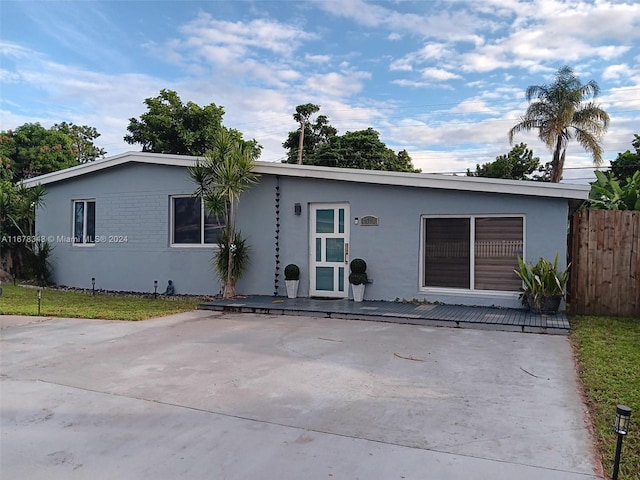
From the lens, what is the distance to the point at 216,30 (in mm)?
12188

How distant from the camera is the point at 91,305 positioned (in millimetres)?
10625

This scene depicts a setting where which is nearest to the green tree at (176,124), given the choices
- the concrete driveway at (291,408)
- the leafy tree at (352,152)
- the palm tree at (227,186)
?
the leafy tree at (352,152)

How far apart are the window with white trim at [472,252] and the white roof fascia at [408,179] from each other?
706 millimetres

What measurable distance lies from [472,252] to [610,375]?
191 inches

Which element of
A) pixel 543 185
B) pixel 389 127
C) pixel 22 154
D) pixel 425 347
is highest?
pixel 389 127

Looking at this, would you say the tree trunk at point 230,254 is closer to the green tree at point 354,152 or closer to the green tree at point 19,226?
the green tree at point 19,226

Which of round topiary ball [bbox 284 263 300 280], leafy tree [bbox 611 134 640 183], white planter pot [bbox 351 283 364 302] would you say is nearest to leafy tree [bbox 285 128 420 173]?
leafy tree [bbox 611 134 640 183]

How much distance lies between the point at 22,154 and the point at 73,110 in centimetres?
1252

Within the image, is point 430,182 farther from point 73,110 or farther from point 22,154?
point 22,154

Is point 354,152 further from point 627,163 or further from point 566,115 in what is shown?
point 627,163

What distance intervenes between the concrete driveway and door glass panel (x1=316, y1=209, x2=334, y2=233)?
13.9ft

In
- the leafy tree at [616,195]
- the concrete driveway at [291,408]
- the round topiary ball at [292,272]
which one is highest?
the leafy tree at [616,195]

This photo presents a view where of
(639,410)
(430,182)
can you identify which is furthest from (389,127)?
(639,410)

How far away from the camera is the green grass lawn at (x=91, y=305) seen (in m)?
9.28
